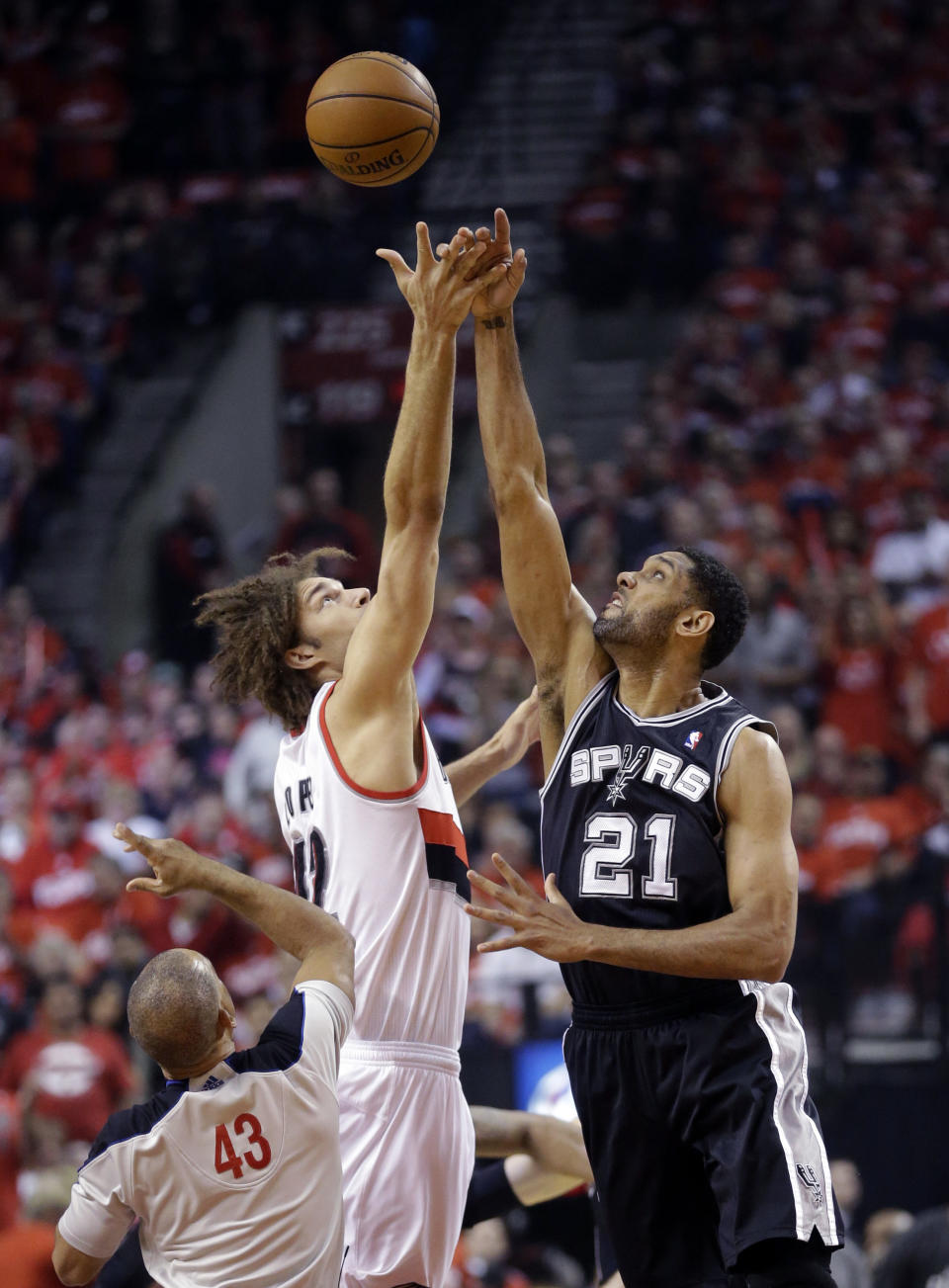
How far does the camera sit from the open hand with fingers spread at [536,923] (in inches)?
133

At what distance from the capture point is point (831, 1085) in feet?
24.5

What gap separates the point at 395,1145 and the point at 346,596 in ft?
4.69

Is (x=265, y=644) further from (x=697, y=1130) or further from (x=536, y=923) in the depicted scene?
(x=697, y=1130)

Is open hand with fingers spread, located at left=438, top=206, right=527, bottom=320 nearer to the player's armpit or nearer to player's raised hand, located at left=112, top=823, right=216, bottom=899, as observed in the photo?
the player's armpit

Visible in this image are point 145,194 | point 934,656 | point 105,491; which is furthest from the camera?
point 145,194

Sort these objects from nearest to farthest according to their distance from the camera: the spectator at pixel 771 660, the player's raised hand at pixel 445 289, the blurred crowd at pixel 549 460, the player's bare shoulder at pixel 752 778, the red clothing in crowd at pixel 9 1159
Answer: the player's bare shoulder at pixel 752 778 → the player's raised hand at pixel 445 289 → the red clothing in crowd at pixel 9 1159 → the blurred crowd at pixel 549 460 → the spectator at pixel 771 660

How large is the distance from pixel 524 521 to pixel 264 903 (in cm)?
109

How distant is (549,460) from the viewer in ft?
41.1

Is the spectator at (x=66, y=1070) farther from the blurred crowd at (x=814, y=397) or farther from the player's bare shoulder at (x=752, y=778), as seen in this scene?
Answer: the player's bare shoulder at (x=752, y=778)

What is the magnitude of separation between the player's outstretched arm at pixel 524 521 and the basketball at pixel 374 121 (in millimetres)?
655

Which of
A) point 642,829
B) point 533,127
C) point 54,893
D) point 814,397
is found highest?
point 642,829

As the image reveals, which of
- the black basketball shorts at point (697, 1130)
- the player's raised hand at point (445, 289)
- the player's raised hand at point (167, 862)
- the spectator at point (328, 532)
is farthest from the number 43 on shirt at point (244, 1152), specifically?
the spectator at point (328, 532)

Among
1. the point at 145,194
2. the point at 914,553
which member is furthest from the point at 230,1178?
the point at 145,194

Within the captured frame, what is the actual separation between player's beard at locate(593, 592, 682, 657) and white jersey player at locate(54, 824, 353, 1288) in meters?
1.06
